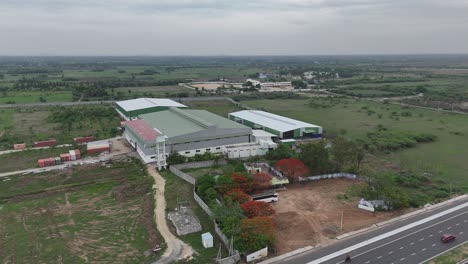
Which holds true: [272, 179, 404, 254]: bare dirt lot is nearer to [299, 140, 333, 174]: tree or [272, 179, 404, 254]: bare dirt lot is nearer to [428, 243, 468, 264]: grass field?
[299, 140, 333, 174]: tree

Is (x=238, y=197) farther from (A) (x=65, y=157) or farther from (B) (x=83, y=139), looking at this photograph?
(B) (x=83, y=139)

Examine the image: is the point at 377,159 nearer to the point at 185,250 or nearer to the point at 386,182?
the point at 386,182

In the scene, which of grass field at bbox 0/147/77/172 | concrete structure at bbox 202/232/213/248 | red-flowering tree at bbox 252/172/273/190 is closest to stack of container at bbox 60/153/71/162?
grass field at bbox 0/147/77/172

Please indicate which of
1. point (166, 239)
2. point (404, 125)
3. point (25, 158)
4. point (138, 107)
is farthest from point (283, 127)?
point (25, 158)

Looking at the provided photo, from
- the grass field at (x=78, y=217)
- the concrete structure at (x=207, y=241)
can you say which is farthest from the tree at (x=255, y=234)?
the grass field at (x=78, y=217)

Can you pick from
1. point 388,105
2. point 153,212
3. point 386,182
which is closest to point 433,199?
point 386,182

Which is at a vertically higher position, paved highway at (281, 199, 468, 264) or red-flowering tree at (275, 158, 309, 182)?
red-flowering tree at (275, 158, 309, 182)

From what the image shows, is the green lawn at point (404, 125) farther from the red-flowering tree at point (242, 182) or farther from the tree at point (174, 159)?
the tree at point (174, 159)
